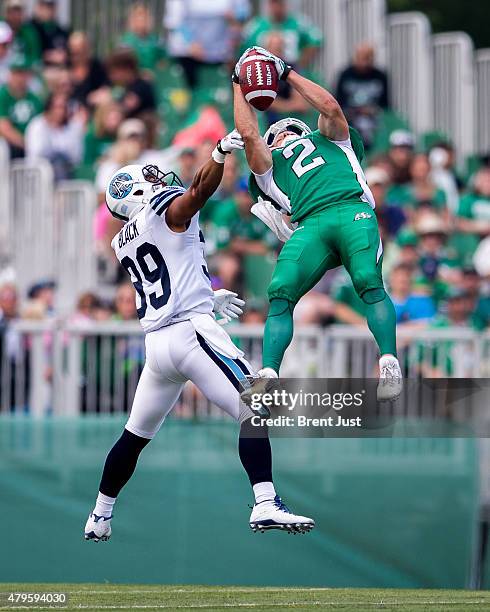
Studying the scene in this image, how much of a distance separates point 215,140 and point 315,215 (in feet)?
21.6

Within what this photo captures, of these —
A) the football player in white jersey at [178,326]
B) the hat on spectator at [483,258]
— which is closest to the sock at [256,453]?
the football player in white jersey at [178,326]

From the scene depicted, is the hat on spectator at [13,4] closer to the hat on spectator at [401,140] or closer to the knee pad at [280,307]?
the hat on spectator at [401,140]

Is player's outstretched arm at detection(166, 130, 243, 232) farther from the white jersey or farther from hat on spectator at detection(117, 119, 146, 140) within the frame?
hat on spectator at detection(117, 119, 146, 140)

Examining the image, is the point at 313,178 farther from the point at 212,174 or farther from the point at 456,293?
the point at 456,293

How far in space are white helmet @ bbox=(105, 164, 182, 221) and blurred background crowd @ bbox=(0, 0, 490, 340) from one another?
12.3ft

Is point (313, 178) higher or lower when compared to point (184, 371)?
higher

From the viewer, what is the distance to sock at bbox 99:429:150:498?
439 inches

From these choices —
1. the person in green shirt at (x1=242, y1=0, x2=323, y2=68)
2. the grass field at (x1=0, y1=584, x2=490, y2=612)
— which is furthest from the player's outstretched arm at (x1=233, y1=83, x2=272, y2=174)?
the person in green shirt at (x1=242, y1=0, x2=323, y2=68)

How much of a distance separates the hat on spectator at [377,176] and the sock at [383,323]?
6.15 meters

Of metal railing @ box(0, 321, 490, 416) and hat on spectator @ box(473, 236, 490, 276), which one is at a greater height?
hat on spectator @ box(473, 236, 490, 276)

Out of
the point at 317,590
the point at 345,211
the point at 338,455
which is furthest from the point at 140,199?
the point at 338,455

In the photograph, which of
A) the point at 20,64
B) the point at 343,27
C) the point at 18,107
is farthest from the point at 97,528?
the point at 343,27

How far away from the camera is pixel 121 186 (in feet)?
36.8

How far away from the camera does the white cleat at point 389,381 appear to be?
10273 mm
